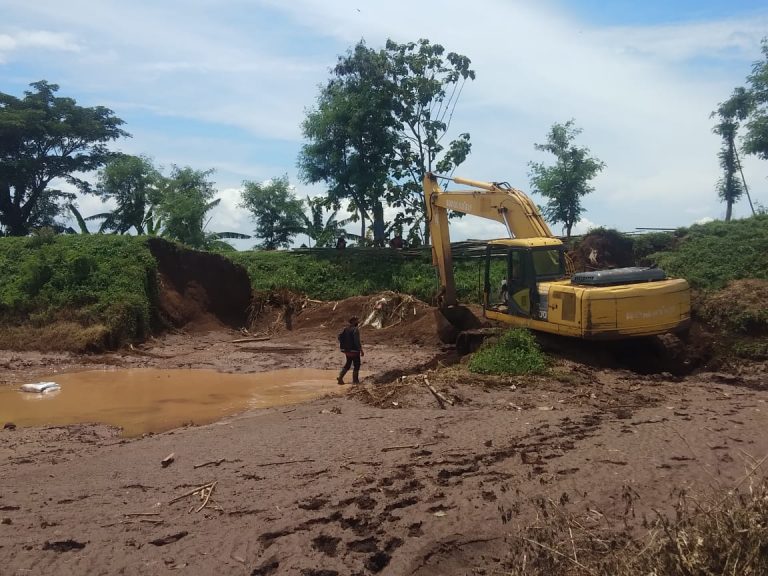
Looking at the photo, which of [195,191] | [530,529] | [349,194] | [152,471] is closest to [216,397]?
[152,471]

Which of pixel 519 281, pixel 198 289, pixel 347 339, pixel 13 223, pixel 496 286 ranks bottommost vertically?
pixel 347 339

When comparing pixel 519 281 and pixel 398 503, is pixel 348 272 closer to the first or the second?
pixel 519 281

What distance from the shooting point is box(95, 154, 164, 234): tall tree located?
118 feet

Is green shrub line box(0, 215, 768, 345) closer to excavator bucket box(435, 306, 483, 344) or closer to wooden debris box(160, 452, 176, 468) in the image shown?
excavator bucket box(435, 306, 483, 344)

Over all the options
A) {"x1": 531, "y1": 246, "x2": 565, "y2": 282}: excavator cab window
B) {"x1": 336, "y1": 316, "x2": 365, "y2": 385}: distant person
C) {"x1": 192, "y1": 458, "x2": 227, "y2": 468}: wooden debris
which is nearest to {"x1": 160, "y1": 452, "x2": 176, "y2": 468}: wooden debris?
{"x1": 192, "y1": 458, "x2": 227, "y2": 468}: wooden debris

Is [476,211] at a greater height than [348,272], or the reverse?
[476,211]

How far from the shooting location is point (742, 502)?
4.29 meters

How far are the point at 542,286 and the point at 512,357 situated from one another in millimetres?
1981

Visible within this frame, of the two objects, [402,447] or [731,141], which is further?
[731,141]

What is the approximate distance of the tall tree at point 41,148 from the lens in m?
34.6

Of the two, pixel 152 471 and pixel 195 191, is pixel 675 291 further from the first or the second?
pixel 195 191

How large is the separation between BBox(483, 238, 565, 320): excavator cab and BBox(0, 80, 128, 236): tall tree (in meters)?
28.7

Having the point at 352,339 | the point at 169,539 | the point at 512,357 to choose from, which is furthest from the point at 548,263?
the point at 169,539

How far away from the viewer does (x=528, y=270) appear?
14.3m
